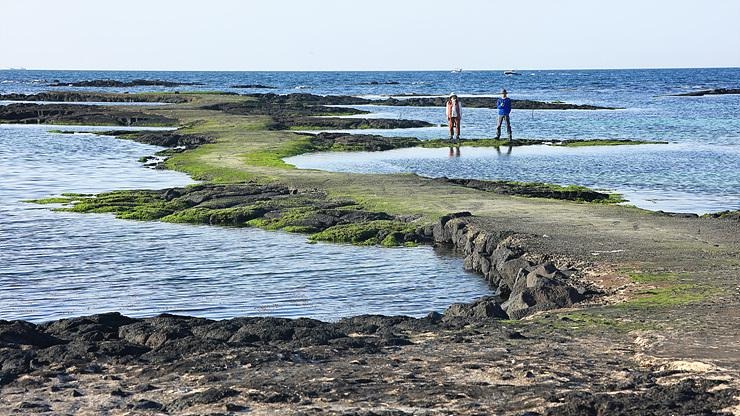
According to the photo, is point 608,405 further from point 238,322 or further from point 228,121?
point 228,121

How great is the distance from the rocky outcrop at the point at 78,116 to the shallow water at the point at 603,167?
24232mm

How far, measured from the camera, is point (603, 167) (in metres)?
34.3

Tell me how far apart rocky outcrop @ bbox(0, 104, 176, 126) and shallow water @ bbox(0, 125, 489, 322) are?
1406 inches

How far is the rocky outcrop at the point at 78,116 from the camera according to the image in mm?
60562

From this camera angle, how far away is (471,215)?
20.6 m

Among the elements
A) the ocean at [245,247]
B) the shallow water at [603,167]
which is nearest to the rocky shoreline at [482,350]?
the ocean at [245,247]

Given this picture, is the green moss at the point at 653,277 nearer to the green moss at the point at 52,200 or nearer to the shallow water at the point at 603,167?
the shallow water at the point at 603,167

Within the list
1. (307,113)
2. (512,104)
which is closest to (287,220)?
(307,113)

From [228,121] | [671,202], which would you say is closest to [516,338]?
[671,202]

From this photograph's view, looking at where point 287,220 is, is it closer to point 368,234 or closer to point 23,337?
point 368,234

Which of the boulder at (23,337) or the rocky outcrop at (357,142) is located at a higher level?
the boulder at (23,337)

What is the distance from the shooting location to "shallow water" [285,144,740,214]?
2706 centimetres

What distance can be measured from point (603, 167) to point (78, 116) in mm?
37793

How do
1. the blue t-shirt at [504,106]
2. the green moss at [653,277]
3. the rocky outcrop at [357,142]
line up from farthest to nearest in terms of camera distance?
the blue t-shirt at [504,106]
the rocky outcrop at [357,142]
the green moss at [653,277]
